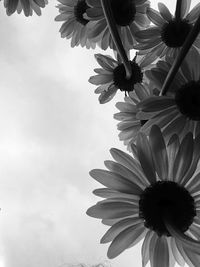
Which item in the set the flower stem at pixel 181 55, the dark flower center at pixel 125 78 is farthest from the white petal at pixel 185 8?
the flower stem at pixel 181 55

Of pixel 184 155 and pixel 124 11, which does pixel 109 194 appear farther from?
pixel 124 11

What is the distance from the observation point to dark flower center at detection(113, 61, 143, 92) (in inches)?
103

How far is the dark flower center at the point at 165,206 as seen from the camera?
1611mm

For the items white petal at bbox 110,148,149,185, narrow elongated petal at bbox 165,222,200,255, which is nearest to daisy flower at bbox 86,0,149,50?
white petal at bbox 110,148,149,185

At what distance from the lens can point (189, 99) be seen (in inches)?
74.8

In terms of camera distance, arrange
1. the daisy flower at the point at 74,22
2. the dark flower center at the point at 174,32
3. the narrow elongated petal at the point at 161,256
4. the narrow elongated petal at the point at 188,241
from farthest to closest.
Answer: the daisy flower at the point at 74,22 → the dark flower center at the point at 174,32 → the narrow elongated petal at the point at 161,256 → the narrow elongated petal at the point at 188,241

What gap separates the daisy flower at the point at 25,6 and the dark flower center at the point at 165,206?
141cm

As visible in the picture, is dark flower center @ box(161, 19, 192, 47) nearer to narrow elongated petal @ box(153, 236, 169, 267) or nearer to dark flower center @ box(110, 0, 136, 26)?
dark flower center @ box(110, 0, 136, 26)

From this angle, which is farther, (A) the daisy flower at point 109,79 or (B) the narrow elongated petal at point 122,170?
(A) the daisy flower at point 109,79

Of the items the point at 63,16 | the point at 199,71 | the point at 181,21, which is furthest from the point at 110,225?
the point at 63,16

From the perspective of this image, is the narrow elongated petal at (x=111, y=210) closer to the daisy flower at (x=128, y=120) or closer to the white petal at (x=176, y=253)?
the white petal at (x=176, y=253)

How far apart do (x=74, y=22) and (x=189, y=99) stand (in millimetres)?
1481

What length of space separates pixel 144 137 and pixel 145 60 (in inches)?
45.2

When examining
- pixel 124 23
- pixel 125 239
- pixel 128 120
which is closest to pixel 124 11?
pixel 124 23
